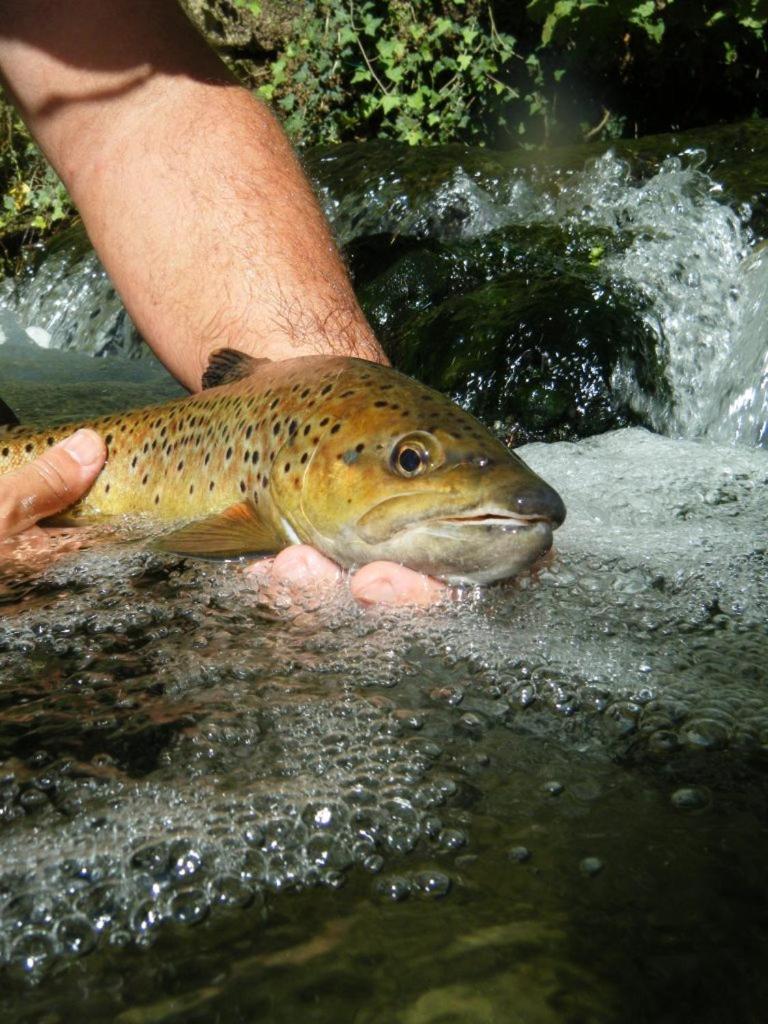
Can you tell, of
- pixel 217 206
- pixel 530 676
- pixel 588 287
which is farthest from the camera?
pixel 588 287

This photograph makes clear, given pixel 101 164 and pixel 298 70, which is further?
pixel 298 70

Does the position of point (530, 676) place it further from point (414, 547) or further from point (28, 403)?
point (28, 403)

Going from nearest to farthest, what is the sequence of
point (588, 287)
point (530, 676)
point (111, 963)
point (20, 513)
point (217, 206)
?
point (111, 963)
point (530, 676)
point (20, 513)
point (217, 206)
point (588, 287)

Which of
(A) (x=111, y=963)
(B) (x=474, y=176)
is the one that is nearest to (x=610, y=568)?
(A) (x=111, y=963)

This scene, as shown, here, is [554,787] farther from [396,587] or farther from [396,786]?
[396,587]

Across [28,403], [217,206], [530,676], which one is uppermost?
[217,206]

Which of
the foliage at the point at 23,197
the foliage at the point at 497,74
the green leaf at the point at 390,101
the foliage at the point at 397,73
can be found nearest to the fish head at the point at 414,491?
the foliage at the point at 497,74

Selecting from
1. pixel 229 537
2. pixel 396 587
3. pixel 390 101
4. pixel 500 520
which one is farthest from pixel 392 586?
pixel 390 101

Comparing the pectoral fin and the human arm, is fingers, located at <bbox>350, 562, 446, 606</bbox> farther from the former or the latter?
the human arm
